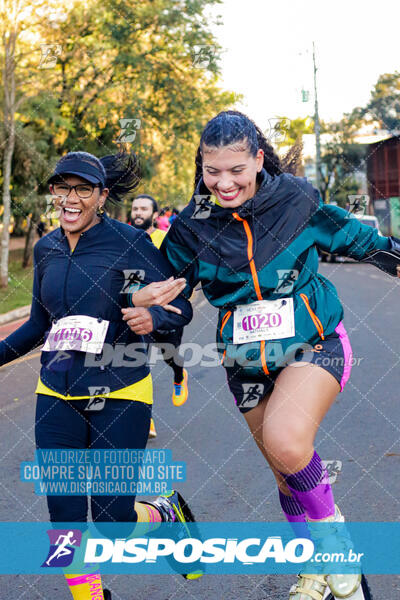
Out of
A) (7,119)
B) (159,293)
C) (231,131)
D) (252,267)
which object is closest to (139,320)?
(159,293)

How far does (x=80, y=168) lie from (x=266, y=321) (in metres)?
0.96

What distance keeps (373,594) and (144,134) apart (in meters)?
23.6

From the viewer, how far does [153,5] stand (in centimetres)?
2514

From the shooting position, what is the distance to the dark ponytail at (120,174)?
3.78 metres

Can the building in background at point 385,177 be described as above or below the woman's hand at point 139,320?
below

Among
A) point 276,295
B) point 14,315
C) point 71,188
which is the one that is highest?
point 71,188

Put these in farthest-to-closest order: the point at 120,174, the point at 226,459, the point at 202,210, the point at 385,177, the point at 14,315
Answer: the point at 385,177 < the point at 14,315 < the point at 226,459 < the point at 120,174 < the point at 202,210

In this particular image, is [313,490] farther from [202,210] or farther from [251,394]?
[202,210]

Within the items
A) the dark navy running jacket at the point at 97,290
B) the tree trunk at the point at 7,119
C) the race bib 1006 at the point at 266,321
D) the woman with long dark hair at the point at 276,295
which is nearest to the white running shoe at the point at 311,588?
the woman with long dark hair at the point at 276,295

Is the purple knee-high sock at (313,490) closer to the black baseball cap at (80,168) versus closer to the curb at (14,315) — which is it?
the black baseball cap at (80,168)

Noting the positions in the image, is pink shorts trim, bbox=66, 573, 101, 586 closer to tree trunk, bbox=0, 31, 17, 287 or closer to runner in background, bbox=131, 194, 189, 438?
runner in background, bbox=131, 194, 189, 438

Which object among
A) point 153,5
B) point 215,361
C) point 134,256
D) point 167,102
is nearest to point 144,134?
point 167,102

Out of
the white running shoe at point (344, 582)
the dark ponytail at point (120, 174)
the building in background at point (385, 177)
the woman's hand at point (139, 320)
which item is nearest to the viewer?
the white running shoe at point (344, 582)

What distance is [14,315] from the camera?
51.2 ft
